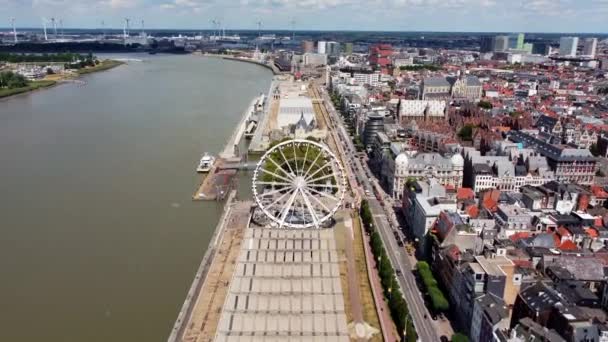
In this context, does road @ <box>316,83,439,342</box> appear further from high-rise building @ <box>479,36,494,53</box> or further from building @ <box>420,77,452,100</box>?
high-rise building @ <box>479,36,494,53</box>

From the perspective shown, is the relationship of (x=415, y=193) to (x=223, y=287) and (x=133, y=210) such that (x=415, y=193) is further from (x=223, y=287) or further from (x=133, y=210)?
(x=133, y=210)

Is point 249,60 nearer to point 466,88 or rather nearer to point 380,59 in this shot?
point 380,59

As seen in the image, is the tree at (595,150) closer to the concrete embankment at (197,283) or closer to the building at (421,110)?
the building at (421,110)

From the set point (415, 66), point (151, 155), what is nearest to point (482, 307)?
point (151, 155)

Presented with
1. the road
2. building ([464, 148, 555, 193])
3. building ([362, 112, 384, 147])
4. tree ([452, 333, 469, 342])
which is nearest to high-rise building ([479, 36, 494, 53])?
the road

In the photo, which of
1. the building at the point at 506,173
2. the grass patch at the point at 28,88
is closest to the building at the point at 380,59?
the grass patch at the point at 28,88
